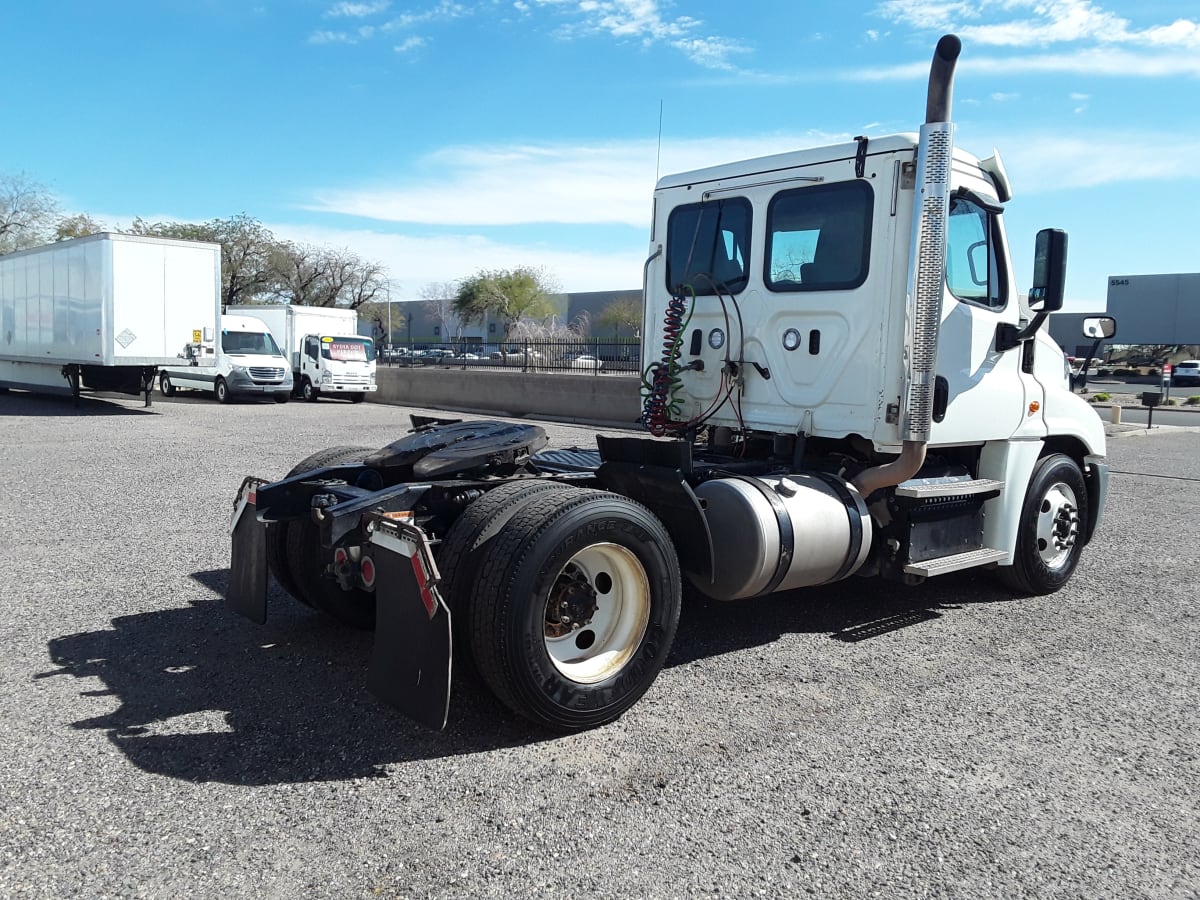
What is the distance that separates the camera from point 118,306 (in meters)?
19.2

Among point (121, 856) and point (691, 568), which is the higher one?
point (691, 568)

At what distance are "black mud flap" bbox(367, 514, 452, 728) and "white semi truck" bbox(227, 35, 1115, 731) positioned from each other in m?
0.01

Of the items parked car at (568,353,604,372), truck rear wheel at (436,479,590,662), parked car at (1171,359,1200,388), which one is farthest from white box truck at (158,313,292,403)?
parked car at (1171,359,1200,388)

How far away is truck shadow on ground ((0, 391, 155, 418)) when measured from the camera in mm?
20469

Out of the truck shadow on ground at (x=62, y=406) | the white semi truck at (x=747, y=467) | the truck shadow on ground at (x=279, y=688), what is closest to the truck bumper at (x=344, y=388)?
the truck shadow on ground at (x=62, y=406)

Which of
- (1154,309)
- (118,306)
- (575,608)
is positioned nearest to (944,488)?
(575,608)

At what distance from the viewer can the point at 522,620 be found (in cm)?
382

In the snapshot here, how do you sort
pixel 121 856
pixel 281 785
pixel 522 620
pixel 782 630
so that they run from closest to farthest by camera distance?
1. pixel 121 856
2. pixel 281 785
3. pixel 522 620
4. pixel 782 630

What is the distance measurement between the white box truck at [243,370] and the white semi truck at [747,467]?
66.4ft

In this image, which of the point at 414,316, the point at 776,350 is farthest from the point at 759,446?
the point at 414,316

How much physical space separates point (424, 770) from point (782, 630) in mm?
2709

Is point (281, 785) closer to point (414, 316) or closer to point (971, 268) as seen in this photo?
point (971, 268)

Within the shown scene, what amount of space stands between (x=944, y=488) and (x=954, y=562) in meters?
0.45

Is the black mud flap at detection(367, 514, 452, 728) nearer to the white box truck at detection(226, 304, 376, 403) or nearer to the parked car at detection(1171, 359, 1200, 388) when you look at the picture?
the white box truck at detection(226, 304, 376, 403)
